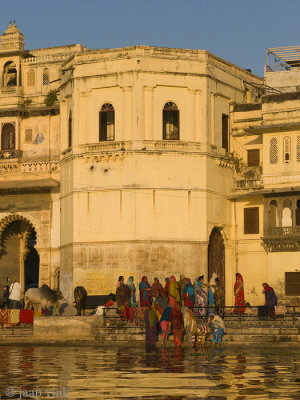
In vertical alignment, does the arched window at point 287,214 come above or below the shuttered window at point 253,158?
below

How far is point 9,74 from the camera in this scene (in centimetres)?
4369

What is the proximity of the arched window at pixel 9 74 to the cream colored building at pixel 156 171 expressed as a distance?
13.0 ft

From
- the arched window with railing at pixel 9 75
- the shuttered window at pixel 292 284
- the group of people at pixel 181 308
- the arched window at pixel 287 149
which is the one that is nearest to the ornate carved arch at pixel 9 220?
the arched window with railing at pixel 9 75

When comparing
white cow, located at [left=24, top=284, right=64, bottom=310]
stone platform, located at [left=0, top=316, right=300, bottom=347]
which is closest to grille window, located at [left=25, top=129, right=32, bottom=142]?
white cow, located at [left=24, top=284, right=64, bottom=310]

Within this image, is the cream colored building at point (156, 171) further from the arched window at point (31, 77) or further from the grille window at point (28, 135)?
the arched window at point (31, 77)

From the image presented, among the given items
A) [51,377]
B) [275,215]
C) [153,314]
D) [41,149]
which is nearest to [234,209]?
[275,215]

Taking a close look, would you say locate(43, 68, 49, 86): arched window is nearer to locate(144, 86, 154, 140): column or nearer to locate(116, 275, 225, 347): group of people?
locate(144, 86, 154, 140): column

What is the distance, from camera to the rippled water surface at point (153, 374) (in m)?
15.9

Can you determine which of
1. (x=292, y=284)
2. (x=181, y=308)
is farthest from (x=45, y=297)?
(x=292, y=284)

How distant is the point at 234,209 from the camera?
39.0 m

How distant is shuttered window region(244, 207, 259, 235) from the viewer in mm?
38469

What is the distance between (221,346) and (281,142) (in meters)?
13.0

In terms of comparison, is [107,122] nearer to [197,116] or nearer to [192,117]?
[192,117]

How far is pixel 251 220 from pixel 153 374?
20464 millimetres
